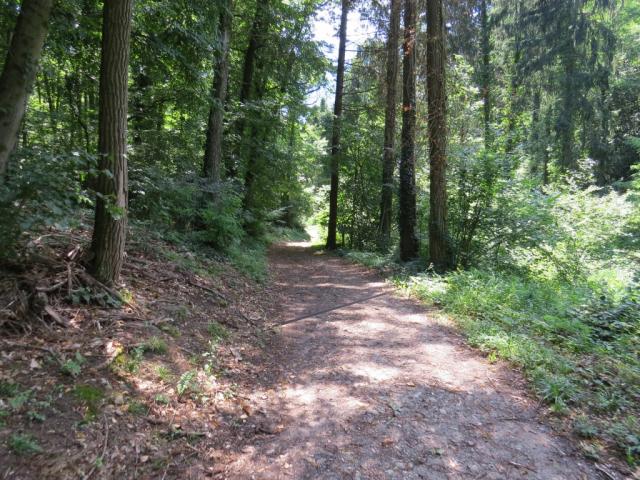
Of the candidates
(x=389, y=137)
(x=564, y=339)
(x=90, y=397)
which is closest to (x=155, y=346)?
(x=90, y=397)

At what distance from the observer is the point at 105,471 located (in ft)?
7.93

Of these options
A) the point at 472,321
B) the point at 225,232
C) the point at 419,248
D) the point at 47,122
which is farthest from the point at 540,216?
the point at 47,122

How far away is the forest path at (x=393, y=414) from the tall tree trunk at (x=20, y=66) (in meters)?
3.90

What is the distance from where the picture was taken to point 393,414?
11.0 ft

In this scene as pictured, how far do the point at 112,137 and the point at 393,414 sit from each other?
425 centimetres

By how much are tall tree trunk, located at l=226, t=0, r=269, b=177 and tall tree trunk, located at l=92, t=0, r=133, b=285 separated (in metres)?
8.28

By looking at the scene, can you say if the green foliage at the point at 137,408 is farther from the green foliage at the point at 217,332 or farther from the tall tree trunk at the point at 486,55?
the tall tree trunk at the point at 486,55

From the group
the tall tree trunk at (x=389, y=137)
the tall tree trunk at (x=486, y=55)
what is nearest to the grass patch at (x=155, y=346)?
the tall tree trunk at (x=389, y=137)

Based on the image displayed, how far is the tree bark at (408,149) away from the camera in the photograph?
10513mm

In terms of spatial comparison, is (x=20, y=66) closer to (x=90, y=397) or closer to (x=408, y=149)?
(x=90, y=397)

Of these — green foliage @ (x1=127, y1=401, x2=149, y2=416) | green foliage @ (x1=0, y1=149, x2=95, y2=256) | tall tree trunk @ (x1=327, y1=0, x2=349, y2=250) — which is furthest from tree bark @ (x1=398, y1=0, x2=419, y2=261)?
green foliage @ (x1=127, y1=401, x2=149, y2=416)

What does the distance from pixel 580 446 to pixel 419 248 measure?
8377 millimetres

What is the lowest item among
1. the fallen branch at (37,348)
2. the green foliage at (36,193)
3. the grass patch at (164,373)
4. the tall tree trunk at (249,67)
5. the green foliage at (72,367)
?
the grass patch at (164,373)

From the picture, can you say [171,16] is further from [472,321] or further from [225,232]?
[472,321]
